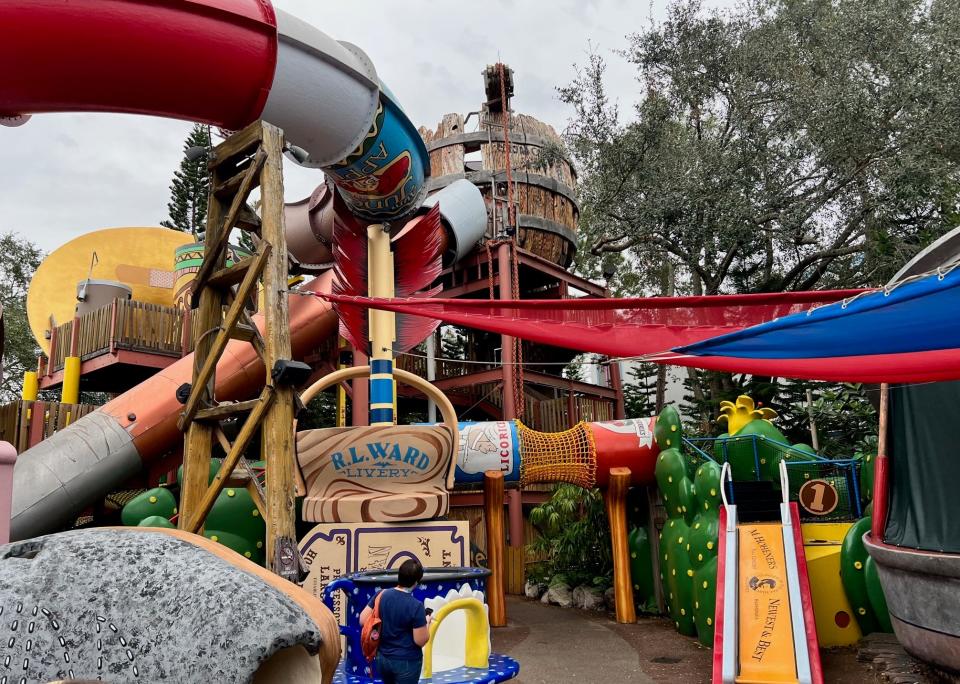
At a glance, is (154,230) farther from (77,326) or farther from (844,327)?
(844,327)

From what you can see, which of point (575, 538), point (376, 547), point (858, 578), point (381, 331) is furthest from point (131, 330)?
point (858, 578)

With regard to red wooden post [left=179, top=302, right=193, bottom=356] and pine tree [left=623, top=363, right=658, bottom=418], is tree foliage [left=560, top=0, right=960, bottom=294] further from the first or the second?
red wooden post [left=179, top=302, right=193, bottom=356]

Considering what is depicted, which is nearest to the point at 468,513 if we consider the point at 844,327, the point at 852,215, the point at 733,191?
→ the point at 733,191

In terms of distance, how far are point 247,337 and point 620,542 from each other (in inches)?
266

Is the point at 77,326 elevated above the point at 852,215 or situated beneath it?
situated beneath

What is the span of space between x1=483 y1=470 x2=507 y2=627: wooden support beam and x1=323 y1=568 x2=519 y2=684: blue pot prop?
4.60 m

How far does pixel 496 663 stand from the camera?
5.19 m

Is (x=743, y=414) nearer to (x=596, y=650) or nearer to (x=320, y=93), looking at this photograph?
(x=596, y=650)

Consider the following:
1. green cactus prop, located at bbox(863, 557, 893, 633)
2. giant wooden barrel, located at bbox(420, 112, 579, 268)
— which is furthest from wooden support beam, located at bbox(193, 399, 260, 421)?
giant wooden barrel, located at bbox(420, 112, 579, 268)

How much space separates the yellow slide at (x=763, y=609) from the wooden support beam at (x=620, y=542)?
260cm

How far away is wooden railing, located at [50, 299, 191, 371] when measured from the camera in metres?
13.3

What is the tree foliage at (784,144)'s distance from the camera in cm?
1442

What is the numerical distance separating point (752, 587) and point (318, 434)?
15.5 feet

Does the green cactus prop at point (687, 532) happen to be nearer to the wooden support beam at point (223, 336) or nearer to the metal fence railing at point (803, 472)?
the metal fence railing at point (803, 472)
